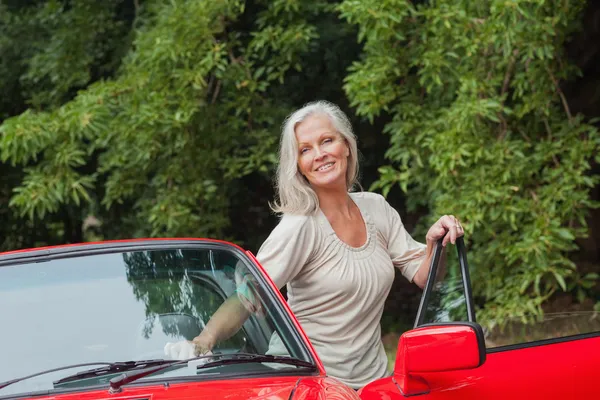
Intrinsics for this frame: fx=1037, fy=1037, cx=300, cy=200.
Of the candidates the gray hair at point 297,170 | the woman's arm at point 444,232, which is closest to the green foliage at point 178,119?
the gray hair at point 297,170

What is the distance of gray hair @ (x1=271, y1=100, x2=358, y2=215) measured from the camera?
11.8ft

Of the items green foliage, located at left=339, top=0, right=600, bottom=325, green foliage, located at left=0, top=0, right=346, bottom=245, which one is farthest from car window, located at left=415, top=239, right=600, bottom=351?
green foliage, located at left=0, top=0, right=346, bottom=245

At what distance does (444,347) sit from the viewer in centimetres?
271

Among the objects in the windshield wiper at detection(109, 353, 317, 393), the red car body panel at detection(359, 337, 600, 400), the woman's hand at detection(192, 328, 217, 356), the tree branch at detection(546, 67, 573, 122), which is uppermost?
the tree branch at detection(546, 67, 573, 122)

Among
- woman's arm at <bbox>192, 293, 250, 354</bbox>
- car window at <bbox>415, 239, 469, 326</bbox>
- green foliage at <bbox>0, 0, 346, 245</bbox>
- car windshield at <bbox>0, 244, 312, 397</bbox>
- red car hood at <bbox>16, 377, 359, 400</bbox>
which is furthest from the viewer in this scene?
green foliage at <bbox>0, 0, 346, 245</bbox>

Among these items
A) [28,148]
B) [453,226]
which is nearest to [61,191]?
[28,148]

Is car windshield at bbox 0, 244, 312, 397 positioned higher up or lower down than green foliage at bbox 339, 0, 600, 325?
lower down

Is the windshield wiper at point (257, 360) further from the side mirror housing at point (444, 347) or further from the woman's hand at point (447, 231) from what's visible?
the woman's hand at point (447, 231)

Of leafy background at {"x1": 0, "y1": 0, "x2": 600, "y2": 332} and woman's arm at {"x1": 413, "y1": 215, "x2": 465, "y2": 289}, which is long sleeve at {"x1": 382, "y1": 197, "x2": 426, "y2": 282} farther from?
leafy background at {"x1": 0, "y1": 0, "x2": 600, "y2": 332}

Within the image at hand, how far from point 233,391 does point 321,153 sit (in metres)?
1.23

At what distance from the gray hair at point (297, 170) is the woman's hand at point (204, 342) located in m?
0.72

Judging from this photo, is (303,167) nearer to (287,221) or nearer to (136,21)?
(287,221)

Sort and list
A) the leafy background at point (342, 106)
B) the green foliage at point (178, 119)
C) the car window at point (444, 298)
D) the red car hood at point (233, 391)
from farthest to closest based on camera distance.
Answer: the green foliage at point (178, 119) → the leafy background at point (342, 106) → the car window at point (444, 298) → the red car hood at point (233, 391)

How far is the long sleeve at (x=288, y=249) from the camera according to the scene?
3.40 metres
